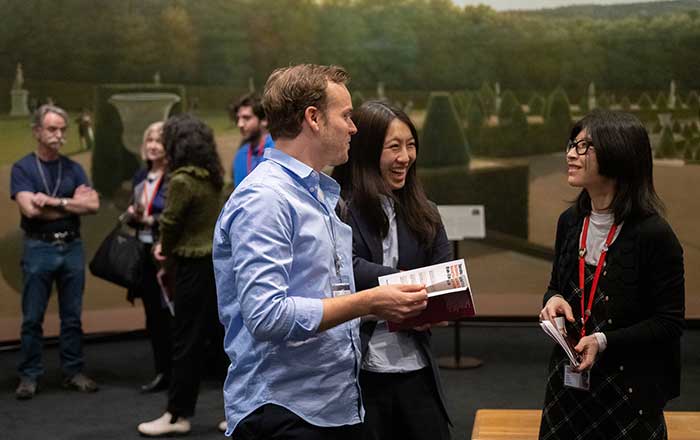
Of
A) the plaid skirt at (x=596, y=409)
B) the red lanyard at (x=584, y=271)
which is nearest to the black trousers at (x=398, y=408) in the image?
the plaid skirt at (x=596, y=409)

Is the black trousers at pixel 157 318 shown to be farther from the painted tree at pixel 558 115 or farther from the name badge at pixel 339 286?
the painted tree at pixel 558 115

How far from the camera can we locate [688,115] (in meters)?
8.82

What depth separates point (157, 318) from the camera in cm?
647

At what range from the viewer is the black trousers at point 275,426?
224 centimetres

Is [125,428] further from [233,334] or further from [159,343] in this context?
[233,334]

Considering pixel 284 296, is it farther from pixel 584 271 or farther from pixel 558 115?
pixel 558 115

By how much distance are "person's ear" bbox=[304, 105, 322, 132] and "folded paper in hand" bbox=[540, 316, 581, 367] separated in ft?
3.21

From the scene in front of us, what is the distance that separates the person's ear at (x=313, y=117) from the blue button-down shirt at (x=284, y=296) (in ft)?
0.32

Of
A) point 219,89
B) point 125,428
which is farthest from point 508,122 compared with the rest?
point 125,428

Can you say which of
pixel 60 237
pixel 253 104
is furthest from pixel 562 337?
pixel 60 237

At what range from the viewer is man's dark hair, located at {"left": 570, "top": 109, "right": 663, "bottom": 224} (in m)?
2.85

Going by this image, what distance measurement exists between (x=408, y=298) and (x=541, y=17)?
7420mm

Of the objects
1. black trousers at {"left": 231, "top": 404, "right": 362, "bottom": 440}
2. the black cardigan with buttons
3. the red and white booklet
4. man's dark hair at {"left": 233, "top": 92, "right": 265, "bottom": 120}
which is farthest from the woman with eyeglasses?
man's dark hair at {"left": 233, "top": 92, "right": 265, "bottom": 120}

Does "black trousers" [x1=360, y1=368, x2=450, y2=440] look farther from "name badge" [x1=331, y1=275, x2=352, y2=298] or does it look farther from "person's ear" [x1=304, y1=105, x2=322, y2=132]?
"person's ear" [x1=304, y1=105, x2=322, y2=132]
